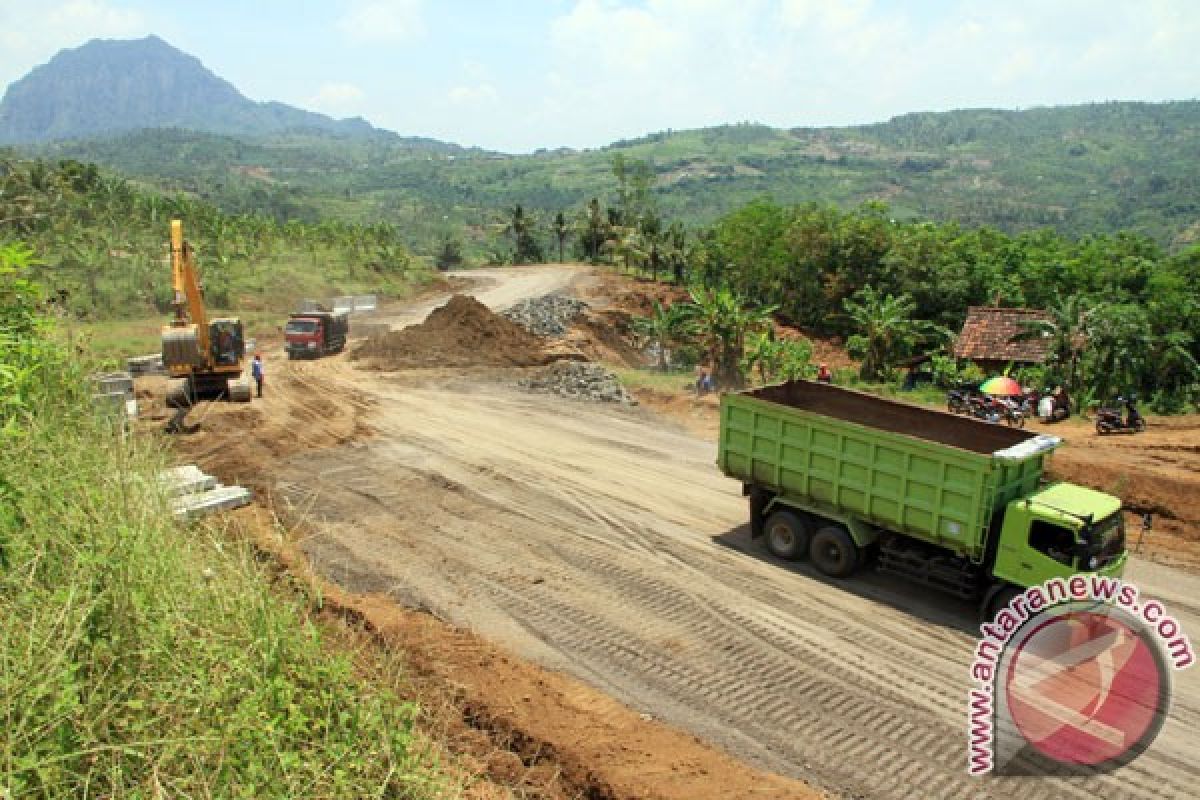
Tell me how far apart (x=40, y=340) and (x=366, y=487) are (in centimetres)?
797

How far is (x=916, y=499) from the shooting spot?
12828mm

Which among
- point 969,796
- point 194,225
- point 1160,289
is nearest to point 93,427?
point 969,796

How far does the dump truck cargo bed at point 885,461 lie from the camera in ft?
40.2

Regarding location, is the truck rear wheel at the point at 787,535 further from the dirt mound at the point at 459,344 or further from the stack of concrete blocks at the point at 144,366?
the stack of concrete blocks at the point at 144,366

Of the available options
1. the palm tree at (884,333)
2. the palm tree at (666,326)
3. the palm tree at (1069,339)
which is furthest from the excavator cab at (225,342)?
the palm tree at (1069,339)

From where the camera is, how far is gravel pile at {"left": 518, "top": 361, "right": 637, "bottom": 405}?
27.6 meters

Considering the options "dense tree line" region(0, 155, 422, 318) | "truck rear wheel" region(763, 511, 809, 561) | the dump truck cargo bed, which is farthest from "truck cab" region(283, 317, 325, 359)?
"truck rear wheel" region(763, 511, 809, 561)

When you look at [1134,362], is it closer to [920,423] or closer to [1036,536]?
[920,423]

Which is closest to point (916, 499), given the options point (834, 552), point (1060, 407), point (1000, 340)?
point (834, 552)

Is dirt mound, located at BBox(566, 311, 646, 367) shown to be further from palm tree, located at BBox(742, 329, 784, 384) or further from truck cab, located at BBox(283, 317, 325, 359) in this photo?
truck cab, located at BBox(283, 317, 325, 359)

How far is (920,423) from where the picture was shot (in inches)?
607

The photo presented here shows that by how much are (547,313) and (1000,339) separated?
2177 centimetres

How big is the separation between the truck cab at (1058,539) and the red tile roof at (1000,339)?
2337 centimetres

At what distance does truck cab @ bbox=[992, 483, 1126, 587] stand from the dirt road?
1397 millimetres
